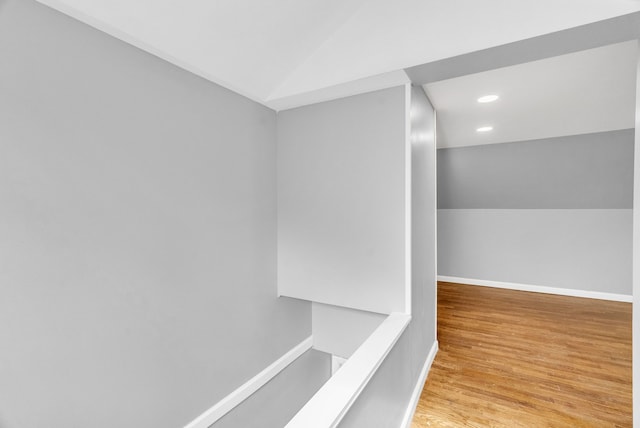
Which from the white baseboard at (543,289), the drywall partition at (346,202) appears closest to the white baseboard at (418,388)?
the drywall partition at (346,202)

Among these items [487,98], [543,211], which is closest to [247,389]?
[487,98]

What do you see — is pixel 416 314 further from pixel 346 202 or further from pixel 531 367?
pixel 531 367

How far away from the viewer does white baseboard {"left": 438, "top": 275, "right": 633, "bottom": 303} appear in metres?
3.87

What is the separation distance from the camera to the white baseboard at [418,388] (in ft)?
5.95

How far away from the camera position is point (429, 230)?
7.94 ft

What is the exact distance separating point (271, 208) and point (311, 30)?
120 centimetres

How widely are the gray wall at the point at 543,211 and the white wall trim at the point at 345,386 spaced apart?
3525 mm

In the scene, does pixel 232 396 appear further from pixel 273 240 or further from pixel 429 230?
pixel 429 230

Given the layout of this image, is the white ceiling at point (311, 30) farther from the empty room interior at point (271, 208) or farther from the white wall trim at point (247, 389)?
the white wall trim at point (247, 389)

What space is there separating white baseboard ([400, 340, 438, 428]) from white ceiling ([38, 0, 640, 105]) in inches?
79.9

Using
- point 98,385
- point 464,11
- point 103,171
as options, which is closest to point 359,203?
point 464,11

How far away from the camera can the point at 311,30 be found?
A: 178cm

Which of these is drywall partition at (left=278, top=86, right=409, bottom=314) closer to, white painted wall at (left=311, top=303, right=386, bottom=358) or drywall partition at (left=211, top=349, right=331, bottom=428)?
white painted wall at (left=311, top=303, right=386, bottom=358)

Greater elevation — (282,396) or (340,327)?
(340,327)
